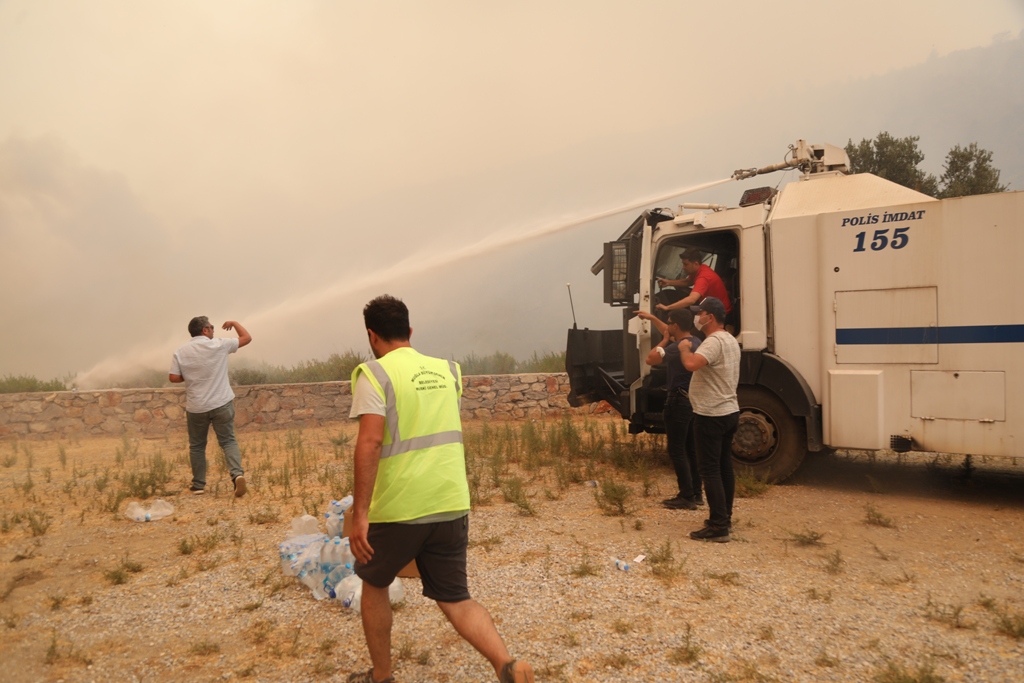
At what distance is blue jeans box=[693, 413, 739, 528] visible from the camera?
5.29 meters

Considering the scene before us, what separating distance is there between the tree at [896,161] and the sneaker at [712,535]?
63.4 ft

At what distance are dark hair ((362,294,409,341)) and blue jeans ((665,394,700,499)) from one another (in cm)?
363

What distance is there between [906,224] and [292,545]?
584 cm

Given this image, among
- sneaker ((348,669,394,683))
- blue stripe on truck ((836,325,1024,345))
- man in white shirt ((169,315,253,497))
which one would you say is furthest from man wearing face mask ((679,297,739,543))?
man in white shirt ((169,315,253,497))

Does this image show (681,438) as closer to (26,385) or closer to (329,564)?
(329,564)

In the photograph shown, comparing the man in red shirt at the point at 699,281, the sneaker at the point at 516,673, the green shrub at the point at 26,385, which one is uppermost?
the man in red shirt at the point at 699,281

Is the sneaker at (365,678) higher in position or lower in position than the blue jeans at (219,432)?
lower

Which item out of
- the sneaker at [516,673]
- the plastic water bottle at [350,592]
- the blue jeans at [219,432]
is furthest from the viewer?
the blue jeans at [219,432]

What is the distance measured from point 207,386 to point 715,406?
16.0 ft

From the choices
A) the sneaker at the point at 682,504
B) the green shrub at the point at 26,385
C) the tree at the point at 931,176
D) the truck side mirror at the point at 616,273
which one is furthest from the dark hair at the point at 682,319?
the tree at the point at 931,176

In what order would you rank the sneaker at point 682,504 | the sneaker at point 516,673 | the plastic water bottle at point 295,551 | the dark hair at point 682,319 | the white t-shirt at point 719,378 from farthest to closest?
the sneaker at point 682,504 → the dark hair at point 682,319 → the white t-shirt at point 719,378 → the plastic water bottle at point 295,551 → the sneaker at point 516,673

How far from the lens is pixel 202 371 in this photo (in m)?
7.16

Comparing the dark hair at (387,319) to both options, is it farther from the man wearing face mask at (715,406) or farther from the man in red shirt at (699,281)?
the man in red shirt at (699,281)

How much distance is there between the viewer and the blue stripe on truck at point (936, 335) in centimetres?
619
